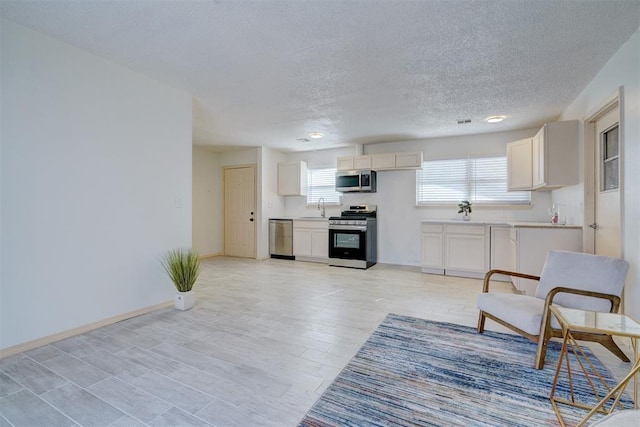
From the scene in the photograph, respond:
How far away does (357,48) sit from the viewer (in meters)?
2.48

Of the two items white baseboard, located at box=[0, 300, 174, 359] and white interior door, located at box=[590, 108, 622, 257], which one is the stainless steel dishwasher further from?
white interior door, located at box=[590, 108, 622, 257]

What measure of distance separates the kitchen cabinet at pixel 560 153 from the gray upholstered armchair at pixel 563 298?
140cm

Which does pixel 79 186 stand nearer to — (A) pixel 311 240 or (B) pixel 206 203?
(A) pixel 311 240

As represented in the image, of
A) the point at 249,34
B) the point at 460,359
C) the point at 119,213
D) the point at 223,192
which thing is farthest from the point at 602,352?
the point at 223,192

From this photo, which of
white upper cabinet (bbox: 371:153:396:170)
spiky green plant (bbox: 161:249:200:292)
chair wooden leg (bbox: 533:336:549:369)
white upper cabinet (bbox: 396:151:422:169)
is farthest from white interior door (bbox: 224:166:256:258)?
chair wooden leg (bbox: 533:336:549:369)

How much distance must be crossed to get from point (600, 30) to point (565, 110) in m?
2.06

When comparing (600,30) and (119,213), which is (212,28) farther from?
(600,30)

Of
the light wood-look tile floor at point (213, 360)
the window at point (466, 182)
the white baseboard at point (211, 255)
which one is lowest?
the light wood-look tile floor at point (213, 360)

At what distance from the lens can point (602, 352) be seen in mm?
2332

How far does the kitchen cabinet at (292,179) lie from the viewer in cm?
650

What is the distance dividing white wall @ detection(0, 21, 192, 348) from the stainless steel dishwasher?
10.2 feet

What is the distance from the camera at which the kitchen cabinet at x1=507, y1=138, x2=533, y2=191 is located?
424 centimetres

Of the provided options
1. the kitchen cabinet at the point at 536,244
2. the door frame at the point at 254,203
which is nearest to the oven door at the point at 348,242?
the door frame at the point at 254,203

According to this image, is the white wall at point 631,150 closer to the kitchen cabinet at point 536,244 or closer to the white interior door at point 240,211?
the kitchen cabinet at point 536,244
